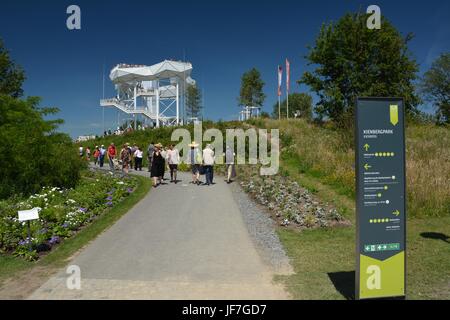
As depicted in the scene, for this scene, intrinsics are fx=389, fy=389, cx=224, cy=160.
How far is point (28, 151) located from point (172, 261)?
390 inches

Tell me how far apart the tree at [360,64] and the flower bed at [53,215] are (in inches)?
826

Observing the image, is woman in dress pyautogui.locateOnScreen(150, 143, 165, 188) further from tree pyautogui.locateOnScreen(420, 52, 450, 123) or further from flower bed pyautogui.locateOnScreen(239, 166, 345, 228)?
tree pyautogui.locateOnScreen(420, 52, 450, 123)

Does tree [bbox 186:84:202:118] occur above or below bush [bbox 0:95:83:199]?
above

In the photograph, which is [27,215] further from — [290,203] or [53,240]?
[290,203]

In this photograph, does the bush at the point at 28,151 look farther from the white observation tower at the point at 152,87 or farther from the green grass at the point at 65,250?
the white observation tower at the point at 152,87

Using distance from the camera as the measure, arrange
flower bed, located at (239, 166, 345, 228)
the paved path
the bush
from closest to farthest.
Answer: the paved path, flower bed, located at (239, 166, 345, 228), the bush

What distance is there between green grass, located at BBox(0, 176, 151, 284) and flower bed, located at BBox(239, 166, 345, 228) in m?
4.54

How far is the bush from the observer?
1416 centimetres

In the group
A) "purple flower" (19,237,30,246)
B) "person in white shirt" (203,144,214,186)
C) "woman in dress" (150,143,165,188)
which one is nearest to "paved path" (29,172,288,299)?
"purple flower" (19,237,30,246)

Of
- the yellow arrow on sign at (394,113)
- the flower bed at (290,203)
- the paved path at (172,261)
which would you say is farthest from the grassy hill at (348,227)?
the yellow arrow on sign at (394,113)

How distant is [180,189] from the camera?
16.2m

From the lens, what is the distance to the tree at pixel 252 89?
50531mm
